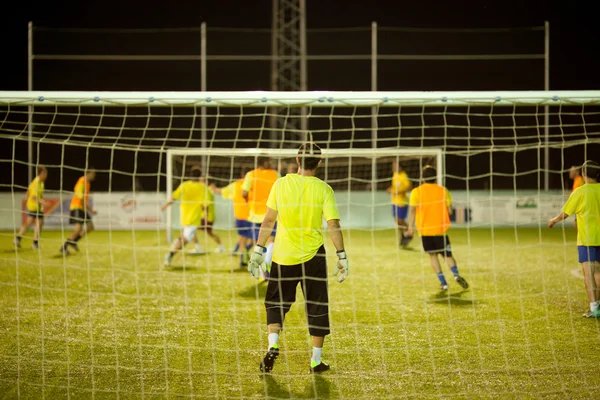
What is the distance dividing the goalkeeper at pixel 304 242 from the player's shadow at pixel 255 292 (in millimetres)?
3312

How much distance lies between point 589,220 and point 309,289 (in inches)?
145

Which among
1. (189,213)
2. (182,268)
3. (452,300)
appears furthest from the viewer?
(182,268)

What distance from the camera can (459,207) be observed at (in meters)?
21.2

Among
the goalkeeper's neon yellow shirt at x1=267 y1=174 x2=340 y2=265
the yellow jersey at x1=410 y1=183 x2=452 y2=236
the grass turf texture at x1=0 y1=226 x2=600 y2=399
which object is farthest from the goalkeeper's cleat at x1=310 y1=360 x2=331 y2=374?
the yellow jersey at x1=410 y1=183 x2=452 y2=236

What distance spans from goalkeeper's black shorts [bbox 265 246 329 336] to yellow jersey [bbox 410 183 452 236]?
3624 mm

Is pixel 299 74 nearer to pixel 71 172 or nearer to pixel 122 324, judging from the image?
pixel 71 172

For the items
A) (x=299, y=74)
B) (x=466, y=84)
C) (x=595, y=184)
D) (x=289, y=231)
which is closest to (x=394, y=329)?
(x=289, y=231)

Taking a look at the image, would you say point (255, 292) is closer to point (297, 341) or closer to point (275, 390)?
point (297, 341)

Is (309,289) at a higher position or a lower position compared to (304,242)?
lower

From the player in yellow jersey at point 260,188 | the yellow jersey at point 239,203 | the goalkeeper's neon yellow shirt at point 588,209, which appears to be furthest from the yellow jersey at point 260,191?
the goalkeeper's neon yellow shirt at point 588,209

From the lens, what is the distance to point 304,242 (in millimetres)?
4871

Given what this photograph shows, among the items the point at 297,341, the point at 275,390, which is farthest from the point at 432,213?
the point at 275,390

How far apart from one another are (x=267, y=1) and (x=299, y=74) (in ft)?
17.8

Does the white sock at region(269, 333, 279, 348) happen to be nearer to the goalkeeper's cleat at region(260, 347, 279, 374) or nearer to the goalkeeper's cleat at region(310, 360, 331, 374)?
the goalkeeper's cleat at region(260, 347, 279, 374)
